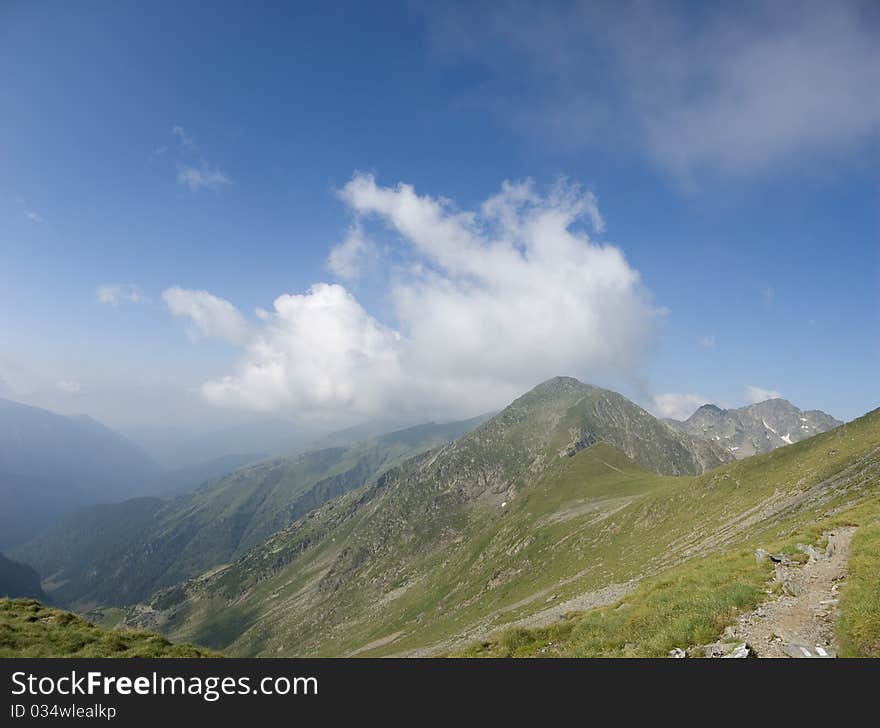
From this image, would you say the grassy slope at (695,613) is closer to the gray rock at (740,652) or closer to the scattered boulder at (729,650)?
the scattered boulder at (729,650)

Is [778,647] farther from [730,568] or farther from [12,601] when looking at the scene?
[12,601]

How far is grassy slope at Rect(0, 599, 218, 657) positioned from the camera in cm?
1844

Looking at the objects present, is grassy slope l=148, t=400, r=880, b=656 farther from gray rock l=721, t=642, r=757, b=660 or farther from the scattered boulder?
gray rock l=721, t=642, r=757, b=660

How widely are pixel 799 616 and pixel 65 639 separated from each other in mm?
29645

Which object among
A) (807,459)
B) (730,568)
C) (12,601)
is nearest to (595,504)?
(807,459)

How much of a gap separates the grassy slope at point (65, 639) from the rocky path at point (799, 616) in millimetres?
23433

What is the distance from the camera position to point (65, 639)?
19438 millimetres

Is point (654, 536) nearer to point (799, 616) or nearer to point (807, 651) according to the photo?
point (799, 616)

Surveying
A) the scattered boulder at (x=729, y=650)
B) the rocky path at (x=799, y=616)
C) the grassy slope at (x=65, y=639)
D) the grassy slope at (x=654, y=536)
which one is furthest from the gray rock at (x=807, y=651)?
the grassy slope at (x=65, y=639)

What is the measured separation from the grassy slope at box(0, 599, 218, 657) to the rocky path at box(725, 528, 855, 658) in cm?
2343

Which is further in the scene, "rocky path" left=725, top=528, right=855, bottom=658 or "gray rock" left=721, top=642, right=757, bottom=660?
"rocky path" left=725, top=528, right=855, bottom=658

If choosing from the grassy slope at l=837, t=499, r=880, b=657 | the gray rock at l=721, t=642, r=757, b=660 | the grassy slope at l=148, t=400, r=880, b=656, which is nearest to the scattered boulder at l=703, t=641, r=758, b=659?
the gray rock at l=721, t=642, r=757, b=660

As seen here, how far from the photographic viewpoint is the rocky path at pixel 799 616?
1259cm
